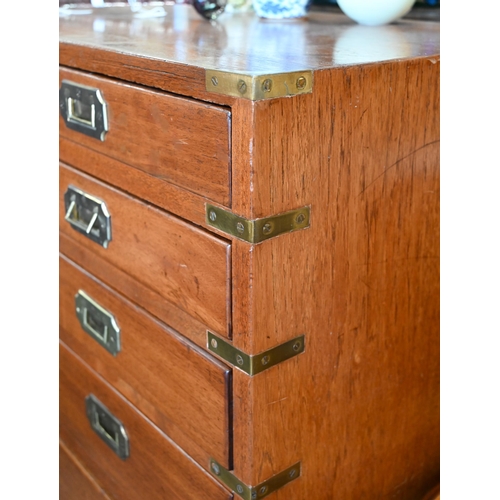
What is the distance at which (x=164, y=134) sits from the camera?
689 millimetres

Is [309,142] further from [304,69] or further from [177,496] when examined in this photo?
[177,496]

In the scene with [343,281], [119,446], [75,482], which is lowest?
[75,482]

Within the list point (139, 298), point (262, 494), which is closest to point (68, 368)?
point (139, 298)

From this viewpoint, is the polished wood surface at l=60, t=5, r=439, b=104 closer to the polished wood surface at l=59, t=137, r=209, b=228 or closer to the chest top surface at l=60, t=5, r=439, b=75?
the chest top surface at l=60, t=5, r=439, b=75

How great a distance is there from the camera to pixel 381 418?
2.68 feet

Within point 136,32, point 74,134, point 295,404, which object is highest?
point 136,32

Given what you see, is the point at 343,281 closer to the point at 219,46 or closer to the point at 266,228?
the point at 266,228

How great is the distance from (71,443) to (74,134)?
20.4 inches

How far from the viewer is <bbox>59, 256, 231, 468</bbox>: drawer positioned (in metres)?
0.71

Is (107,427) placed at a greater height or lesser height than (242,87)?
lesser

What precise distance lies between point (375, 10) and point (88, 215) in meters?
0.52

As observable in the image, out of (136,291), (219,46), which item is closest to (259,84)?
(219,46)

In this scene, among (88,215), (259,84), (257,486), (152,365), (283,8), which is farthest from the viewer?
(283,8)

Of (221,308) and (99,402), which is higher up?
(221,308)
